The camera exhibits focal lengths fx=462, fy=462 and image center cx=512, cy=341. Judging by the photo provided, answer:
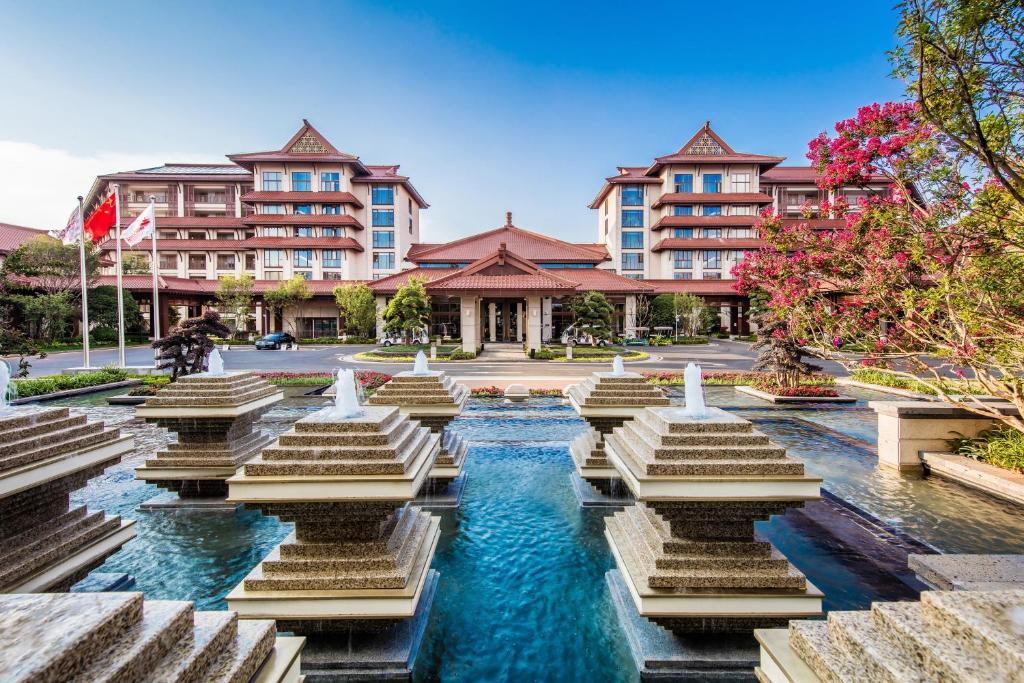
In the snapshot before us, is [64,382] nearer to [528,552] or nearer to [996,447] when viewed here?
[528,552]

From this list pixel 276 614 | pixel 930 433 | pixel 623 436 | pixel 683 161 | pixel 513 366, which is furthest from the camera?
pixel 683 161

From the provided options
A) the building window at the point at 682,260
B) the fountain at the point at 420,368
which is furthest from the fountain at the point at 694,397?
the building window at the point at 682,260

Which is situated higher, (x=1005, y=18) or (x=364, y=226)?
(x=364, y=226)

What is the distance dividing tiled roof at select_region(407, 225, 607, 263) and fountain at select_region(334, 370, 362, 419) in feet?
120

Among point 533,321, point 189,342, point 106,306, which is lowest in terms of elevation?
point 189,342

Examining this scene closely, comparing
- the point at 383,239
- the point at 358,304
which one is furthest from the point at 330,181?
the point at 358,304

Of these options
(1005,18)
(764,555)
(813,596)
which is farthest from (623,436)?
(1005,18)

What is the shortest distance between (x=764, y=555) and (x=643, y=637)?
115cm

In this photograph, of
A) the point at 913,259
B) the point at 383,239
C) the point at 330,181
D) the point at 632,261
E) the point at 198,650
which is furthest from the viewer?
the point at 632,261

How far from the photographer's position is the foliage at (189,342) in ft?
50.1

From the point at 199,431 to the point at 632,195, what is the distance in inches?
2041

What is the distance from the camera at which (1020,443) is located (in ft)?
23.5

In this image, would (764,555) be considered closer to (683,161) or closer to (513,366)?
(513,366)

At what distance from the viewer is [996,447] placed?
743cm
